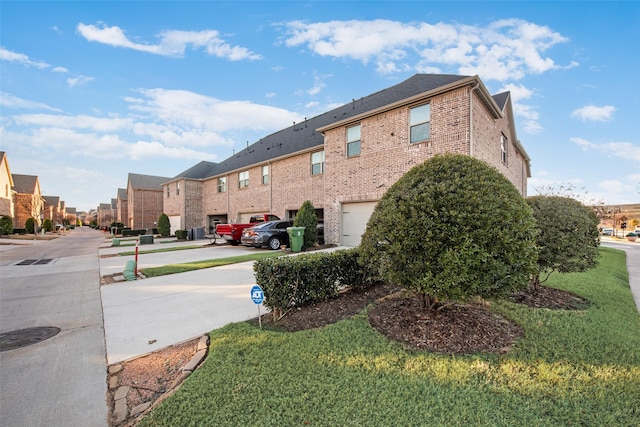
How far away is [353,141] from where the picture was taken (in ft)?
41.4

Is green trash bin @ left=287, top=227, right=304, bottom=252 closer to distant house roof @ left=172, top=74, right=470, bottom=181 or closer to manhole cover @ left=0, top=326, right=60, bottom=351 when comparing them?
distant house roof @ left=172, top=74, right=470, bottom=181

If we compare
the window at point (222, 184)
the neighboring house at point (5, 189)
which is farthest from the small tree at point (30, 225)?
the window at point (222, 184)

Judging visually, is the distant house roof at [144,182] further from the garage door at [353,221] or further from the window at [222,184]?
the garage door at [353,221]

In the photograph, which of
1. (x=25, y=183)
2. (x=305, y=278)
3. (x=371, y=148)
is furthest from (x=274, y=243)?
(x=25, y=183)

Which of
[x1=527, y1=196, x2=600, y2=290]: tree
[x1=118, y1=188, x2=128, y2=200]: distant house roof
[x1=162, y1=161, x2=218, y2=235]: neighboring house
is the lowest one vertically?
[x1=527, y1=196, x2=600, y2=290]: tree

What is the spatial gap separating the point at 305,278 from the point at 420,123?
8.52 metres

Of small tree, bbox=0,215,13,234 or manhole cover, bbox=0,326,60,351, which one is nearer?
manhole cover, bbox=0,326,60,351

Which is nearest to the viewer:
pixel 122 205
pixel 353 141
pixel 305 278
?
pixel 305 278

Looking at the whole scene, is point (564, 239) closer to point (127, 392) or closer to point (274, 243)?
point (127, 392)

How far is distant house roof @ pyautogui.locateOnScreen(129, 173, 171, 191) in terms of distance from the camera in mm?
34891

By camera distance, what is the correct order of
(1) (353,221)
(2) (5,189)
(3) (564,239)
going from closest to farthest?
(3) (564,239) → (1) (353,221) → (2) (5,189)

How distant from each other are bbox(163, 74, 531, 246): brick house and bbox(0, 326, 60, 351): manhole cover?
730 cm

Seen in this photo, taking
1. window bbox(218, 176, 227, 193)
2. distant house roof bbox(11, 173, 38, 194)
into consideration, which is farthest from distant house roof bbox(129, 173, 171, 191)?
distant house roof bbox(11, 173, 38, 194)

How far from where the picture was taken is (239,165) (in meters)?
22.0
